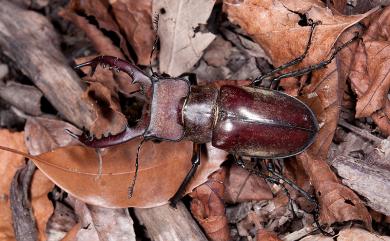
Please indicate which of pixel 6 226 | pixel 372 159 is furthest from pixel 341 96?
pixel 6 226

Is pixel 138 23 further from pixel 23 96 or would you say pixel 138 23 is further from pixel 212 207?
pixel 212 207

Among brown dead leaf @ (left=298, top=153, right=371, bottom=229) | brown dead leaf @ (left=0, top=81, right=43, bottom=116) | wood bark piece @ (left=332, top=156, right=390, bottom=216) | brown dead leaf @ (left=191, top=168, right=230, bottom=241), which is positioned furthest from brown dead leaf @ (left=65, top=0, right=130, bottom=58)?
wood bark piece @ (left=332, top=156, right=390, bottom=216)

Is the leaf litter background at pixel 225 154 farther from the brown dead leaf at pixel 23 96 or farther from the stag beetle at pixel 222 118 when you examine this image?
the stag beetle at pixel 222 118

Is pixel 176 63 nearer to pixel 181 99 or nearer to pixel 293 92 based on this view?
pixel 181 99

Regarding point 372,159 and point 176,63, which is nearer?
point 372,159

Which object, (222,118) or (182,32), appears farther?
(182,32)

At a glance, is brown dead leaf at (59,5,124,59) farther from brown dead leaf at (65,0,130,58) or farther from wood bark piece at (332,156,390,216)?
wood bark piece at (332,156,390,216)

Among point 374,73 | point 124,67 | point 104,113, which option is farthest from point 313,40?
point 104,113
